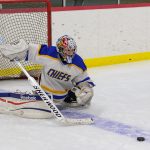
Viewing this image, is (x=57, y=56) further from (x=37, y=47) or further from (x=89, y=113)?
(x=89, y=113)

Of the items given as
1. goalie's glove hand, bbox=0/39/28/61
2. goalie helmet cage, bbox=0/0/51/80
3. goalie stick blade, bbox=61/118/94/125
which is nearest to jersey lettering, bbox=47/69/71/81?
goalie's glove hand, bbox=0/39/28/61

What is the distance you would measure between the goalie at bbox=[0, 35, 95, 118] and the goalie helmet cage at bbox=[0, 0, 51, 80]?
112 cm

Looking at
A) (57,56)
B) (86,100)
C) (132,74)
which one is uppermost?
(57,56)

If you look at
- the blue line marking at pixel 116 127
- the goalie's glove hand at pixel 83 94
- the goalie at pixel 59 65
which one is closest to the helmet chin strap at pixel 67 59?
the goalie at pixel 59 65

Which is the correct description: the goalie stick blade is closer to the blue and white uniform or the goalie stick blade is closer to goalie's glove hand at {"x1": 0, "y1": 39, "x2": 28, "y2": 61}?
the blue and white uniform

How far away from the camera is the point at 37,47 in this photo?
319cm

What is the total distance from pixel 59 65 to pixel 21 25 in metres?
1.38

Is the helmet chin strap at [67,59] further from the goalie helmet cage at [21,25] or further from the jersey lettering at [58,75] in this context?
the goalie helmet cage at [21,25]

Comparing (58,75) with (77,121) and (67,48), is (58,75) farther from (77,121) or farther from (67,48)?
(77,121)

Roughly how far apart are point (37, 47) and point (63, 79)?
0.28m

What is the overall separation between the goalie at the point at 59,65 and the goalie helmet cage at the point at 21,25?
112cm

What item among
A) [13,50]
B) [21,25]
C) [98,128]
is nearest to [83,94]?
[98,128]

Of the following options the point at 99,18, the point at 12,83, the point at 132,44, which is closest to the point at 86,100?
Result: the point at 12,83

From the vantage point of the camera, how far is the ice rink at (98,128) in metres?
2.57
